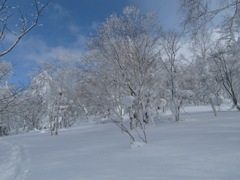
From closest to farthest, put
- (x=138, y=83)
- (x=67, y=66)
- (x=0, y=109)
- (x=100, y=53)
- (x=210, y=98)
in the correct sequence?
(x=0, y=109) < (x=138, y=83) < (x=100, y=53) < (x=210, y=98) < (x=67, y=66)

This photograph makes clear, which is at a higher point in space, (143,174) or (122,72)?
(122,72)

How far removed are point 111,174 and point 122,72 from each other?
10.00 meters

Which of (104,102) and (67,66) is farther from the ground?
(67,66)

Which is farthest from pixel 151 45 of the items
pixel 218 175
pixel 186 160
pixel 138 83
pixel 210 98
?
pixel 218 175

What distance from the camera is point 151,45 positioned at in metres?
20.1

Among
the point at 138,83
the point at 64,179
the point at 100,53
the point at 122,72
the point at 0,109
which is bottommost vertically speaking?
the point at 64,179

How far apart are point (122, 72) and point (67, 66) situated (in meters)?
14.2

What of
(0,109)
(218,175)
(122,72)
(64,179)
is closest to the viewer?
(218,175)

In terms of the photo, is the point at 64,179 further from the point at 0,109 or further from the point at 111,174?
the point at 0,109

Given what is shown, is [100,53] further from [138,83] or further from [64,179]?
[64,179]

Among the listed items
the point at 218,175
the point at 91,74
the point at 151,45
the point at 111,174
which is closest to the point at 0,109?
the point at 111,174

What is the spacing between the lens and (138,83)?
512 inches

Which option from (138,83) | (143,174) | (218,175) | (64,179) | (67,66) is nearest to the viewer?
(218,175)

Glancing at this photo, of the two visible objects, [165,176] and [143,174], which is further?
[143,174]
